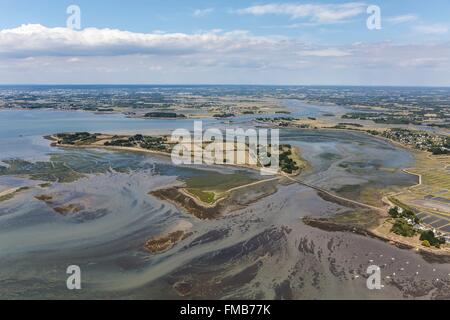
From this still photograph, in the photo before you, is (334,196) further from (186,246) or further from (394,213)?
(186,246)

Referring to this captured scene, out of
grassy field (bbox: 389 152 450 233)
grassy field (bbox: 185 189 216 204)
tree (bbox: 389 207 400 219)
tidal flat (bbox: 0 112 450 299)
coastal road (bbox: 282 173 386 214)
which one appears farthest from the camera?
grassy field (bbox: 185 189 216 204)

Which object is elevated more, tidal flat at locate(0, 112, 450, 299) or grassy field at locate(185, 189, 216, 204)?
grassy field at locate(185, 189, 216, 204)

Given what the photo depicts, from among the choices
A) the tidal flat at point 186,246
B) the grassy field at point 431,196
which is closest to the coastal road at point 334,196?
the tidal flat at point 186,246

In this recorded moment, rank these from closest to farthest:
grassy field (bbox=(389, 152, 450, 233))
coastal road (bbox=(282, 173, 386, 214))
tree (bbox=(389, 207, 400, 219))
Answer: tree (bbox=(389, 207, 400, 219)) → grassy field (bbox=(389, 152, 450, 233)) → coastal road (bbox=(282, 173, 386, 214))

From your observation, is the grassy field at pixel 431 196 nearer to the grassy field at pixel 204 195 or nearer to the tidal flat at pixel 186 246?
the tidal flat at pixel 186 246

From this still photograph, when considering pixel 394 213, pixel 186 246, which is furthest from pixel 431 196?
pixel 186 246

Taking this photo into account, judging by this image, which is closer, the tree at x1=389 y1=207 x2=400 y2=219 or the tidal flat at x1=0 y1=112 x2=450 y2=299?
the tidal flat at x1=0 y1=112 x2=450 y2=299

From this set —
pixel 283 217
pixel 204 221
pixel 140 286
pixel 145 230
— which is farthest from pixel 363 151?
pixel 140 286

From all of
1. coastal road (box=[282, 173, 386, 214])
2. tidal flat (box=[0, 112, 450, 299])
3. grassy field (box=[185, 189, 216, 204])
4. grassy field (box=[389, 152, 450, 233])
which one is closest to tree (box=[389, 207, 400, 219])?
coastal road (box=[282, 173, 386, 214])

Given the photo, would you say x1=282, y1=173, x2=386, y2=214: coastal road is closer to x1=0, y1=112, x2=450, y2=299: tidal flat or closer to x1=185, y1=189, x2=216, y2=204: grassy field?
x1=0, y1=112, x2=450, y2=299: tidal flat
